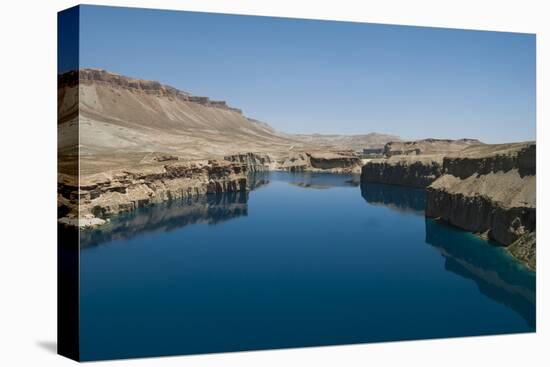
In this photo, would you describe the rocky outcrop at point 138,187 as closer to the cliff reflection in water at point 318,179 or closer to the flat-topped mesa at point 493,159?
the cliff reflection in water at point 318,179

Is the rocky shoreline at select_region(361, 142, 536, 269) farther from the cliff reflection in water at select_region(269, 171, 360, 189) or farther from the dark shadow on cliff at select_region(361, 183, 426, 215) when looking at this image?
the cliff reflection in water at select_region(269, 171, 360, 189)

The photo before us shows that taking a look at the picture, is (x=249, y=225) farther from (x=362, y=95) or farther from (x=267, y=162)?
(x=362, y=95)

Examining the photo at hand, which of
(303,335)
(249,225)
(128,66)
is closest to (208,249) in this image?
(249,225)

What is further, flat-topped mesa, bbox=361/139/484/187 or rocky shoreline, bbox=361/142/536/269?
flat-topped mesa, bbox=361/139/484/187

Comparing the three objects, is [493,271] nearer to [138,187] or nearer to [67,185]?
[138,187]

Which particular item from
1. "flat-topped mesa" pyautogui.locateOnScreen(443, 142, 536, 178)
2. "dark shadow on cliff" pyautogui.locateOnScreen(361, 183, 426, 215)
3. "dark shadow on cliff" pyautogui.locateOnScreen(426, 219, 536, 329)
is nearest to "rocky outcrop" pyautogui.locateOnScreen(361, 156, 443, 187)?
"dark shadow on cliff" pyautogui.locateOnScreen(361, 183, 426, 215)

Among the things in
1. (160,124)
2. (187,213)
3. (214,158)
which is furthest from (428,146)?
(160,124)

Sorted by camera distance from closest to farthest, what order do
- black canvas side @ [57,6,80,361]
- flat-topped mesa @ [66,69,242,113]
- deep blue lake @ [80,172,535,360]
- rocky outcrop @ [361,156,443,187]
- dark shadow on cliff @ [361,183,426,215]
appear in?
1. black canvas side @ [57,6,80,361]
2. flat-topped mesa @ [66,69,242,113]
3. deep blue lake @ [80,172,535,360]
4. dark shadow on cliff @ [361,183,426,215]
5. rocky outcrop @ [361,156,443,187]
